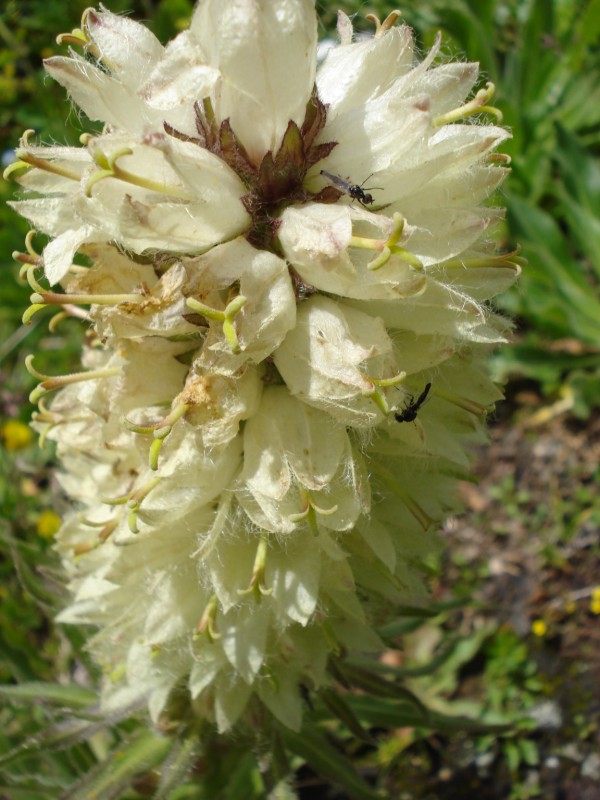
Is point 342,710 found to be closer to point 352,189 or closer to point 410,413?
point 410,413

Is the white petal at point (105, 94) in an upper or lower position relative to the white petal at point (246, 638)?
upper

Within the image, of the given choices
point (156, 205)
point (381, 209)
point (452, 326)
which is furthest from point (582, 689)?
point (156, 205)

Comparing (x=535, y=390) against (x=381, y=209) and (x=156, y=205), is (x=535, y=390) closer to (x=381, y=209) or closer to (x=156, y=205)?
(x=381, y=209)

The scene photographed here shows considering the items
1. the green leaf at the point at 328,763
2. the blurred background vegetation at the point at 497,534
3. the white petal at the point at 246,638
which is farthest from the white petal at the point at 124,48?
the green leaf at the point at 328,763

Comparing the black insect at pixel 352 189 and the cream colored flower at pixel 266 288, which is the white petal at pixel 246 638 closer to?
the cream colored flower at pixel 266 288

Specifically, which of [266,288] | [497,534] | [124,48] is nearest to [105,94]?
[124,48]

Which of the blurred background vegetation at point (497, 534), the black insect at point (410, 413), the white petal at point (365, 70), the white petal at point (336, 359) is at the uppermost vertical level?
the white petal at point (365, 70)
